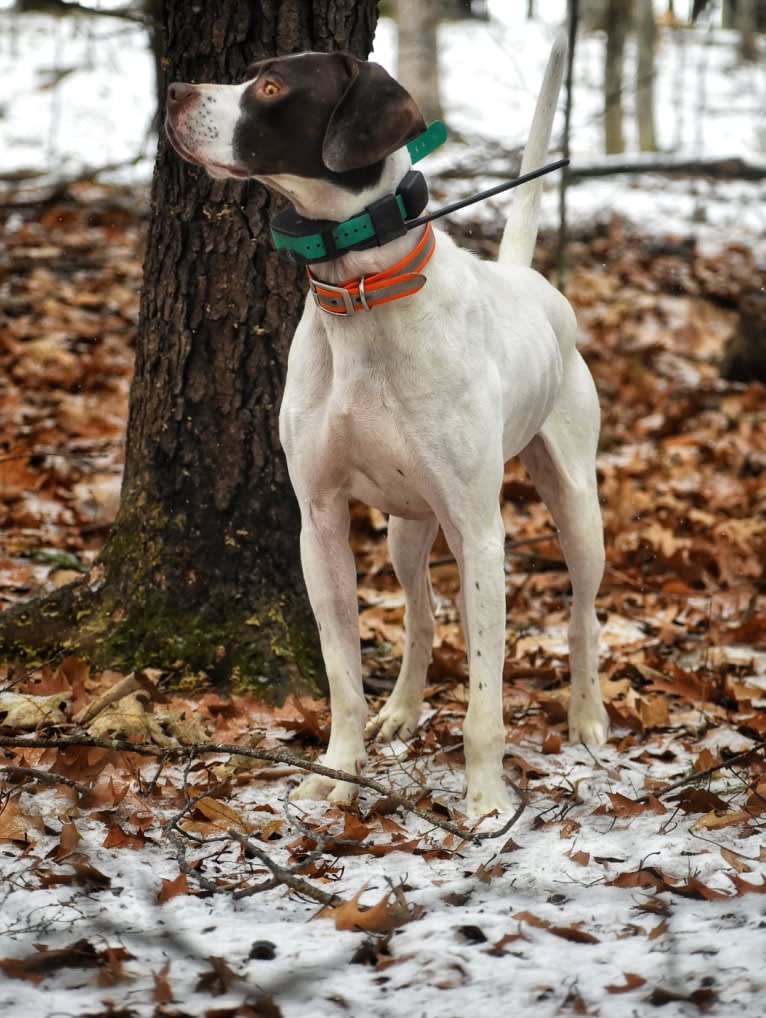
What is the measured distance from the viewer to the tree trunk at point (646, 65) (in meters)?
19.2

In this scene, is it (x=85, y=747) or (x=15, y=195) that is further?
(x=15, y=195)

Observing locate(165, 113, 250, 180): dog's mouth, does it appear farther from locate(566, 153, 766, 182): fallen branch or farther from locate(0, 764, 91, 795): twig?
locate(566, 153, 766, 182): fallen branch

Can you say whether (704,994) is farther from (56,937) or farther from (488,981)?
(56,937)

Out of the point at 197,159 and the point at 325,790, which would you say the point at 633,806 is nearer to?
the point at 325,790

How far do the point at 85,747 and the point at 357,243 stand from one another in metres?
1.69

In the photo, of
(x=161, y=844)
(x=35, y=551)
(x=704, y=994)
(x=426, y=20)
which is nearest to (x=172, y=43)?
(x=35, y=551)

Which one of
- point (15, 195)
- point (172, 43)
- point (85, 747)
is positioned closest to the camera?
point (85, 747)

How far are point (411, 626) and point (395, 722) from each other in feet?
1.17

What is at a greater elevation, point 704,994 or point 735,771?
point 704,994

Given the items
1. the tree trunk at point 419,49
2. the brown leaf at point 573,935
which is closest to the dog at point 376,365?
the brown leaf at point 573,935

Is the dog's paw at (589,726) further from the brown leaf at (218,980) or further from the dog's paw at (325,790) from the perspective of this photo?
the brown leaf at (218,980)

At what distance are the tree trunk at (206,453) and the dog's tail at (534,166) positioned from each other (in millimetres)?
668

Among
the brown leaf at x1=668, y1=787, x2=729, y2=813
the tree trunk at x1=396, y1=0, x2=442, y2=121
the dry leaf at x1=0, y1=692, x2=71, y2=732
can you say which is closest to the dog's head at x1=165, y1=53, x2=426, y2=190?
the dry leaf at x1=0, y1=692, x2=71, y2=732

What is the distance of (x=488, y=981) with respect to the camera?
232cm
